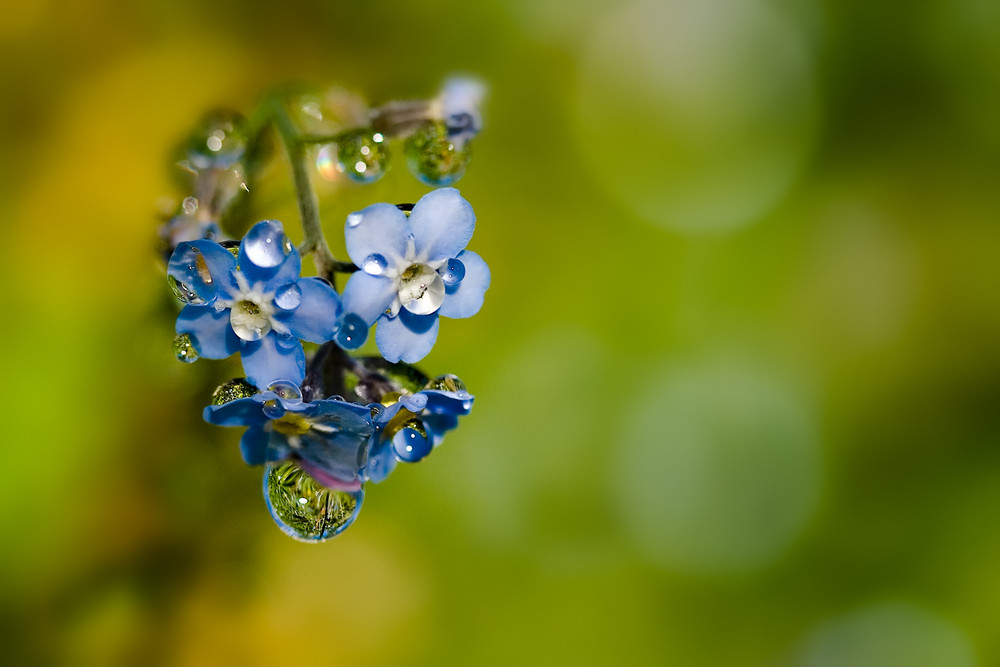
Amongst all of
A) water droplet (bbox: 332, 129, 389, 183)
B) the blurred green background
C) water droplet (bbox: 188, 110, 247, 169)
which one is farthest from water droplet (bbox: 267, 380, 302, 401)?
the blurred green background

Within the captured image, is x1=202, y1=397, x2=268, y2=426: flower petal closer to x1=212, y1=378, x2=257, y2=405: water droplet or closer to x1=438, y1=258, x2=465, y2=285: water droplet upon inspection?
x1=212, y1=378, x2=257, y2=405: water droplet

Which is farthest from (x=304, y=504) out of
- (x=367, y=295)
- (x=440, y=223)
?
(x=440, y=223)

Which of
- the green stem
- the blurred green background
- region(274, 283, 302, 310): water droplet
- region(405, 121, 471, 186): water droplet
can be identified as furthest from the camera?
the blurred green background

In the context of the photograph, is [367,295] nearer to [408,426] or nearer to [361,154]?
[408,426]

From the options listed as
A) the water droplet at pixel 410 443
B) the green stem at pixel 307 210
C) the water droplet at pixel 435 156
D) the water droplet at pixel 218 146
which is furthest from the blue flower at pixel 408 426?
the water droplet at pixel 218 146

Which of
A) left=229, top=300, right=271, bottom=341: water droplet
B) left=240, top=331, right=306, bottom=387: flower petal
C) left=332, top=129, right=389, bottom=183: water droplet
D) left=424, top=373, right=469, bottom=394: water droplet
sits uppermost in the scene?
left=332, top=129, right=389, bottom=183: water droplet

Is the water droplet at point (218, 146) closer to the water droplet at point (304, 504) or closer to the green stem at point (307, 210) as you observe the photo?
the green stem at point (307, 210)

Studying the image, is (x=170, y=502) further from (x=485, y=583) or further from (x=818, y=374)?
(x=818, y=374)
